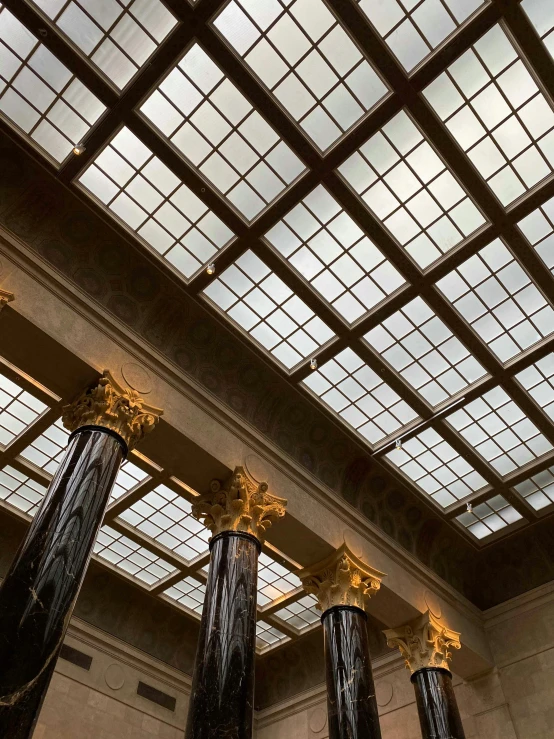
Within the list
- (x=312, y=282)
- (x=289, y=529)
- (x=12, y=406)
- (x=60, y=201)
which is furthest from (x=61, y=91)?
(x=289, y=529)

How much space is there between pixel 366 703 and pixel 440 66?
12.0m

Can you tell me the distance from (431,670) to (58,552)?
1140cm

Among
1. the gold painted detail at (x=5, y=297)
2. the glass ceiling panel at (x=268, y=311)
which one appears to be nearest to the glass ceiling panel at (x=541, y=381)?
the glass ceiling panel at (x=268, y=311)

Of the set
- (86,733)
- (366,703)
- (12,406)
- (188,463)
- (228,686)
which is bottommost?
(228,686)

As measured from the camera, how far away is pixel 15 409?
16.1m

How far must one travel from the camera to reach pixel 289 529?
51.0 ft

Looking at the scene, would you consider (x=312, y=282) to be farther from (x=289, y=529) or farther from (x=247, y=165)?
(x=289, y=529)

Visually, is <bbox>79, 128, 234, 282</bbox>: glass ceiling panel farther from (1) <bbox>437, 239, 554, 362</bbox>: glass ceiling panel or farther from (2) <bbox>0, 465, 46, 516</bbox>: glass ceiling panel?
(2) <bbox>0, 465, 46, 516</bbox>: glass ceiling panel

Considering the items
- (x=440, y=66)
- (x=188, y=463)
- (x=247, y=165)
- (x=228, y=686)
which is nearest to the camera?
(x=228, y=686)

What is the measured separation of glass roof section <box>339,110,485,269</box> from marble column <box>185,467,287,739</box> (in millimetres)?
6141

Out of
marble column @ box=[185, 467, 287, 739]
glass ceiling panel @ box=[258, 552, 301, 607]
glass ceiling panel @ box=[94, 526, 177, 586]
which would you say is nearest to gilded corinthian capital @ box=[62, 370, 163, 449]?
marble column @ box=[185, 467, 287, 739]

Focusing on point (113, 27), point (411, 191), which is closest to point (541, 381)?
point (411, 191)

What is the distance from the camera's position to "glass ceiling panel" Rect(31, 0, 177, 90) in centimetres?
1127

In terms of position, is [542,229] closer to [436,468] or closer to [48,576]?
[436,468]
